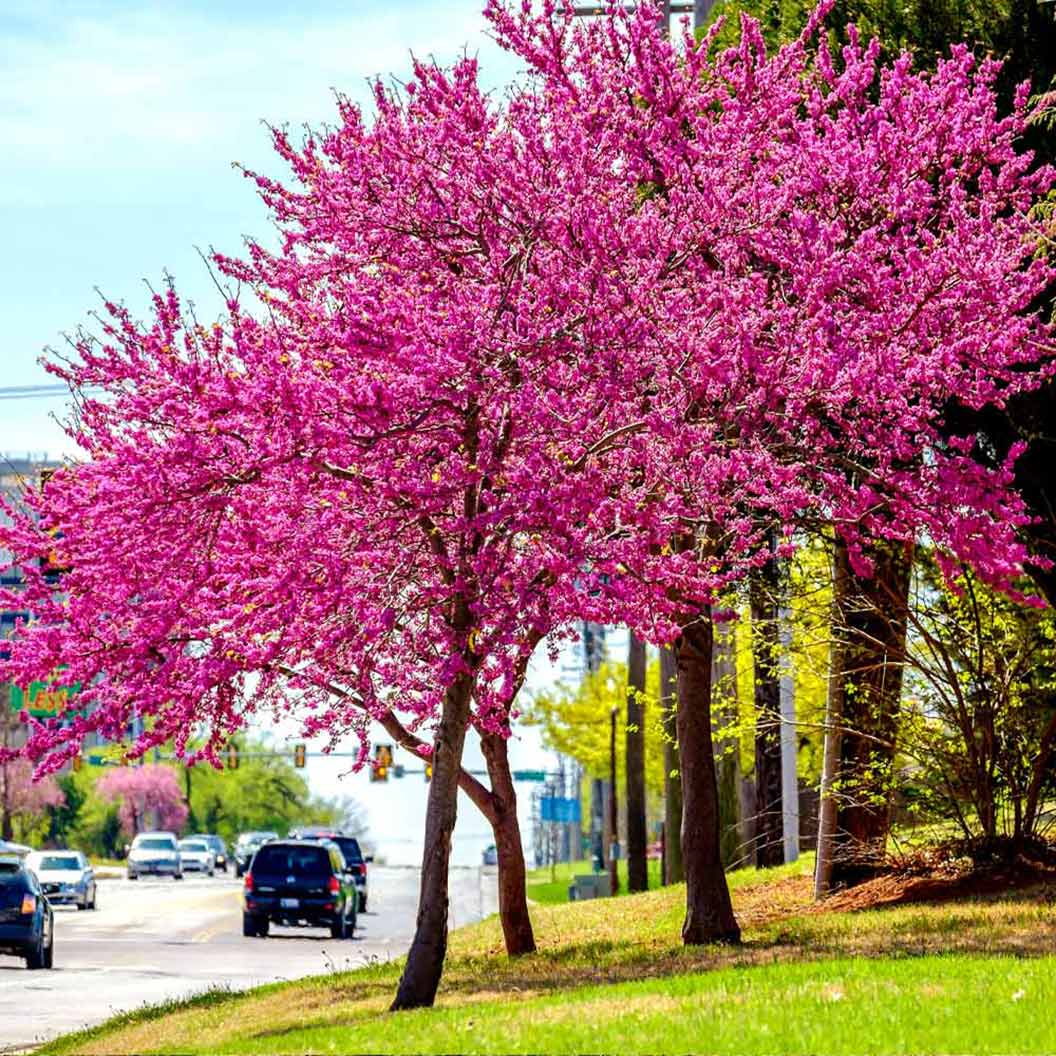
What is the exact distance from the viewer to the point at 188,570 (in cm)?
1562

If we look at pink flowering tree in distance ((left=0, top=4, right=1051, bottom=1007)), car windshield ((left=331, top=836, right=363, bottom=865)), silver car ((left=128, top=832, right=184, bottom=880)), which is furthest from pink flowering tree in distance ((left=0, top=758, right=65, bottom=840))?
pink flowering tree in distance ((left=0, top=4, right=1051, bottom=1007))

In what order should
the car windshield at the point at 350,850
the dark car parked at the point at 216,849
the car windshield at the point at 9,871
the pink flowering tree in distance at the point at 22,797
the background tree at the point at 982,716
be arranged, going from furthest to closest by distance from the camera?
the pink flowering tree in distance at the point at 22,797
the dark car parked at the point at 216,849
the car windshield at the point at 350,850
the car windshield at the point at 9,871
the background tree at the point at 982,716

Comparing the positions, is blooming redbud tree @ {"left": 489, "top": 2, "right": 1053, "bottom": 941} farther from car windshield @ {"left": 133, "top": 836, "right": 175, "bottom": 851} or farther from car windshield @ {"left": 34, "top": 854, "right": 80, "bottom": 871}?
car windshield @ {"left": 133, "top": 836, "right": 175, "bottom": 851}

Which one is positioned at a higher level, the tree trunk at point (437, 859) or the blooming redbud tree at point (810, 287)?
the blooming redbud tree at point (810, 287)

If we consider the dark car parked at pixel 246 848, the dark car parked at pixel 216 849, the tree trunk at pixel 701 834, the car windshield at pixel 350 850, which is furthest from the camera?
the dark car parked at pixel 216 849

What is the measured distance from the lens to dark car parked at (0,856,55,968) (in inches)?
1052

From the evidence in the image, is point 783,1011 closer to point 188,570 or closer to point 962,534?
point 962,534

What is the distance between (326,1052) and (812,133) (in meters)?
9.08

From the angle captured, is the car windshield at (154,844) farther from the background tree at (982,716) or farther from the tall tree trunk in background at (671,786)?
the background tree at (982,716)

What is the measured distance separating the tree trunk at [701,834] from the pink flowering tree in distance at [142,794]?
4247 inches

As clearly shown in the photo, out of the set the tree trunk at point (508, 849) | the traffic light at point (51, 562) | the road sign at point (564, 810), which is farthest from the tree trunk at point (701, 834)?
the road sign at point (564, 810)

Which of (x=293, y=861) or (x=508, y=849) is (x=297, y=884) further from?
(x=508, y=849)

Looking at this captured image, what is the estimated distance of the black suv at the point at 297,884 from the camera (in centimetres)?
3512

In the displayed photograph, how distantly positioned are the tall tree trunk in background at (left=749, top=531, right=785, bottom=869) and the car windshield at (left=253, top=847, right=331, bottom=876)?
8.35 m
